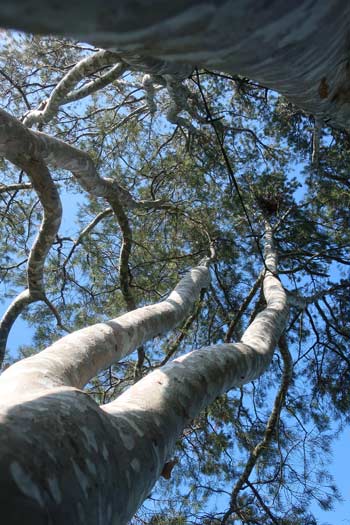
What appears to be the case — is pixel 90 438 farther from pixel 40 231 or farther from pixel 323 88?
pixel 40 231

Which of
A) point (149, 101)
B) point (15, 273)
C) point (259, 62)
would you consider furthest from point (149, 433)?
point (15, 273)

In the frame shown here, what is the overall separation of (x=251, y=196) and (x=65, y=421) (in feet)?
14.4

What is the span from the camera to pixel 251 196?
5000 millimetres

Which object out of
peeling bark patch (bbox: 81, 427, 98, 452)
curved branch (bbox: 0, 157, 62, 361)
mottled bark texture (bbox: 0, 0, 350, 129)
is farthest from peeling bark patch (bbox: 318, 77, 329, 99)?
curved branch (bbox: 0, 157, 62, 361)

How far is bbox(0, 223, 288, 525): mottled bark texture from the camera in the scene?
70 cm

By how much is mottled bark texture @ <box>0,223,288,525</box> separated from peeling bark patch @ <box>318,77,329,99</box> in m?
0.87

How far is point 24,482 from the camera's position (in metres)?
0.67

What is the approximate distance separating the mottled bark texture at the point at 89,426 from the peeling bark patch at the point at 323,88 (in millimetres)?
874

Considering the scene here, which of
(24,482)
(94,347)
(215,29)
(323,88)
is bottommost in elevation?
(24,482)

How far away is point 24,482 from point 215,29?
68 cm

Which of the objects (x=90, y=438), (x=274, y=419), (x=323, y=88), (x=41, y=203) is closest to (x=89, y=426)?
(x=90, y=438)

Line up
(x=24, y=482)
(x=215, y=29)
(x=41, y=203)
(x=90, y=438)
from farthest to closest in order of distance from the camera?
1. (x=41, y=203)
2. (x=90, y=438)
3. (x=24, y=482)
4. (x=215, y=29)

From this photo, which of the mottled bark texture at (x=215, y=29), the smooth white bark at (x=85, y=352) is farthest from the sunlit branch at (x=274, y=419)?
the mottled bark texture at (x=215, y=29)

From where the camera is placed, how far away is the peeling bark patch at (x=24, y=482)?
66cm
